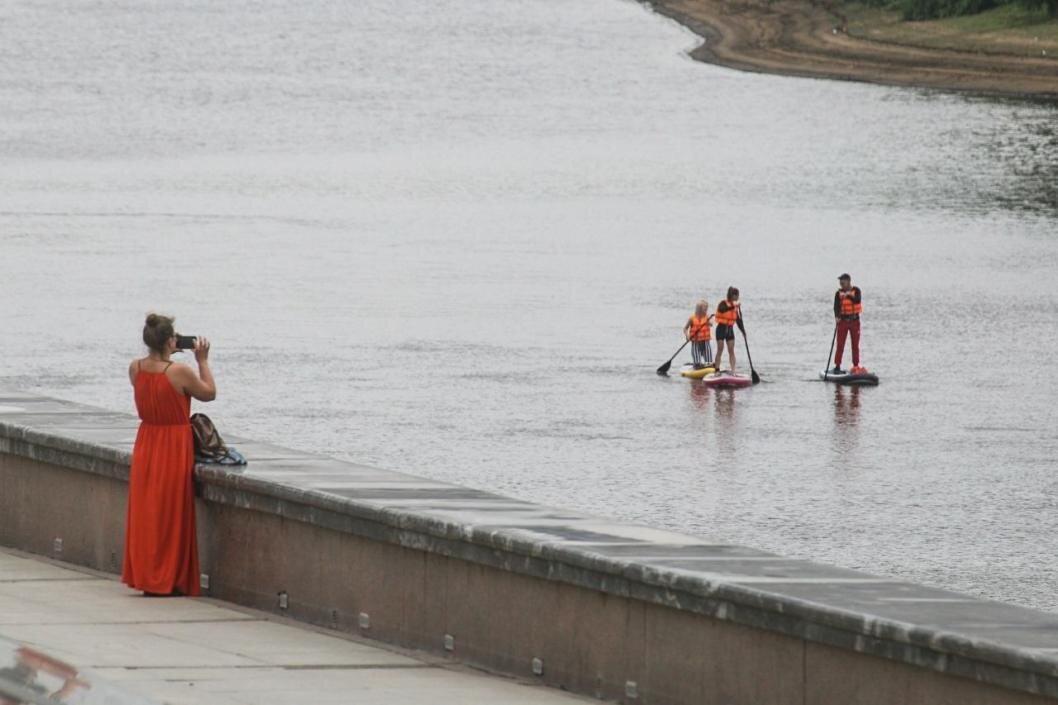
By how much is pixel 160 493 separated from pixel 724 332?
19540mm

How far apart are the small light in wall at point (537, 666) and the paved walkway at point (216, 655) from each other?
0.10 metres

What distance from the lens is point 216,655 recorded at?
9234 mm

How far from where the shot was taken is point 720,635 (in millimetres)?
8516

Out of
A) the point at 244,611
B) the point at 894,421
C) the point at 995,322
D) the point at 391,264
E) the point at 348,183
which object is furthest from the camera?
the point at 348,183

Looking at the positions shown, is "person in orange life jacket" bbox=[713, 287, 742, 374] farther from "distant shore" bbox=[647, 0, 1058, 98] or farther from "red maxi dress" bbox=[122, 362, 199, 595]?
"distant shore" bbox=[647, 0, 1058, 98]

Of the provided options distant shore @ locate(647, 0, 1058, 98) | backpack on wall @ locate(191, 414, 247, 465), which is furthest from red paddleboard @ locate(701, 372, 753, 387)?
distant shore @ locate(647, 0, 1058, 98)

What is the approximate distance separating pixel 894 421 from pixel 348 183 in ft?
138

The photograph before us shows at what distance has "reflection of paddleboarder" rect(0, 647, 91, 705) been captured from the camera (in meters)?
7.73

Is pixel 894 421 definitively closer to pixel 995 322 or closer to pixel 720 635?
pixel 995 322

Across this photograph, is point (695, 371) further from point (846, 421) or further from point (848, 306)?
point (846, 421)

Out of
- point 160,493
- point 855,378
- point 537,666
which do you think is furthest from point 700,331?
point 537,666

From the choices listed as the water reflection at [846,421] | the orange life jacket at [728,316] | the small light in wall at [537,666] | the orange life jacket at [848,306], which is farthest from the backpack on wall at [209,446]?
the orange life jacket at [848,306]

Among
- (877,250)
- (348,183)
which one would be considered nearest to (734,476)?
(877,250)

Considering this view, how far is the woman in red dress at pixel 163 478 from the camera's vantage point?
1084 cm
